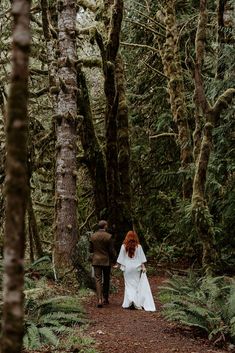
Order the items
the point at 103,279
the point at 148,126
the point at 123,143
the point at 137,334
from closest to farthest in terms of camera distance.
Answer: the point at 137,334
the point at 103,279
the point at 123,143
the point at 148,126

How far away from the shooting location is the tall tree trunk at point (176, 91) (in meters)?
16.9

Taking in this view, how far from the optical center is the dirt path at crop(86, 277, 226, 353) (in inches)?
313

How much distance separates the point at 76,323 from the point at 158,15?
43.0ft

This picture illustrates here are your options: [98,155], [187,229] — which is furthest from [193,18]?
[187,229]

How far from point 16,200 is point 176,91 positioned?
48.1ft

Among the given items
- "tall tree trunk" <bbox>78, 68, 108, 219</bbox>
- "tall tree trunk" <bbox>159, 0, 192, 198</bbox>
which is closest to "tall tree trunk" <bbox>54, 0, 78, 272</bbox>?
"tall tree trunk" <bbox>78, 68, 108, 219</bbox>

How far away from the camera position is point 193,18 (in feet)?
57.8

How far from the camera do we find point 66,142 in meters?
13.2

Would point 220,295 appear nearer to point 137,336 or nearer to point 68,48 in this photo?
point 137,336

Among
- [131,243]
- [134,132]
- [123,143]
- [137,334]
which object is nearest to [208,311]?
[137,334]

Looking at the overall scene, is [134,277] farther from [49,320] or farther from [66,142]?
[66,142]

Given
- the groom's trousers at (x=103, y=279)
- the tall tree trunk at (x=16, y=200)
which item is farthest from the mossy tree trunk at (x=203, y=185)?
the tall tree trunk at (x=16, y=200)

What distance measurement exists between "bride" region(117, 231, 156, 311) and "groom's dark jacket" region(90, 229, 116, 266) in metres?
0.41

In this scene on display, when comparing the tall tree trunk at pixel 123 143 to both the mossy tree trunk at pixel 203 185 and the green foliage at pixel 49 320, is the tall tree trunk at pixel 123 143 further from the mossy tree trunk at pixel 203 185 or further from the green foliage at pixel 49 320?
the green foliage at pixel 49 320
